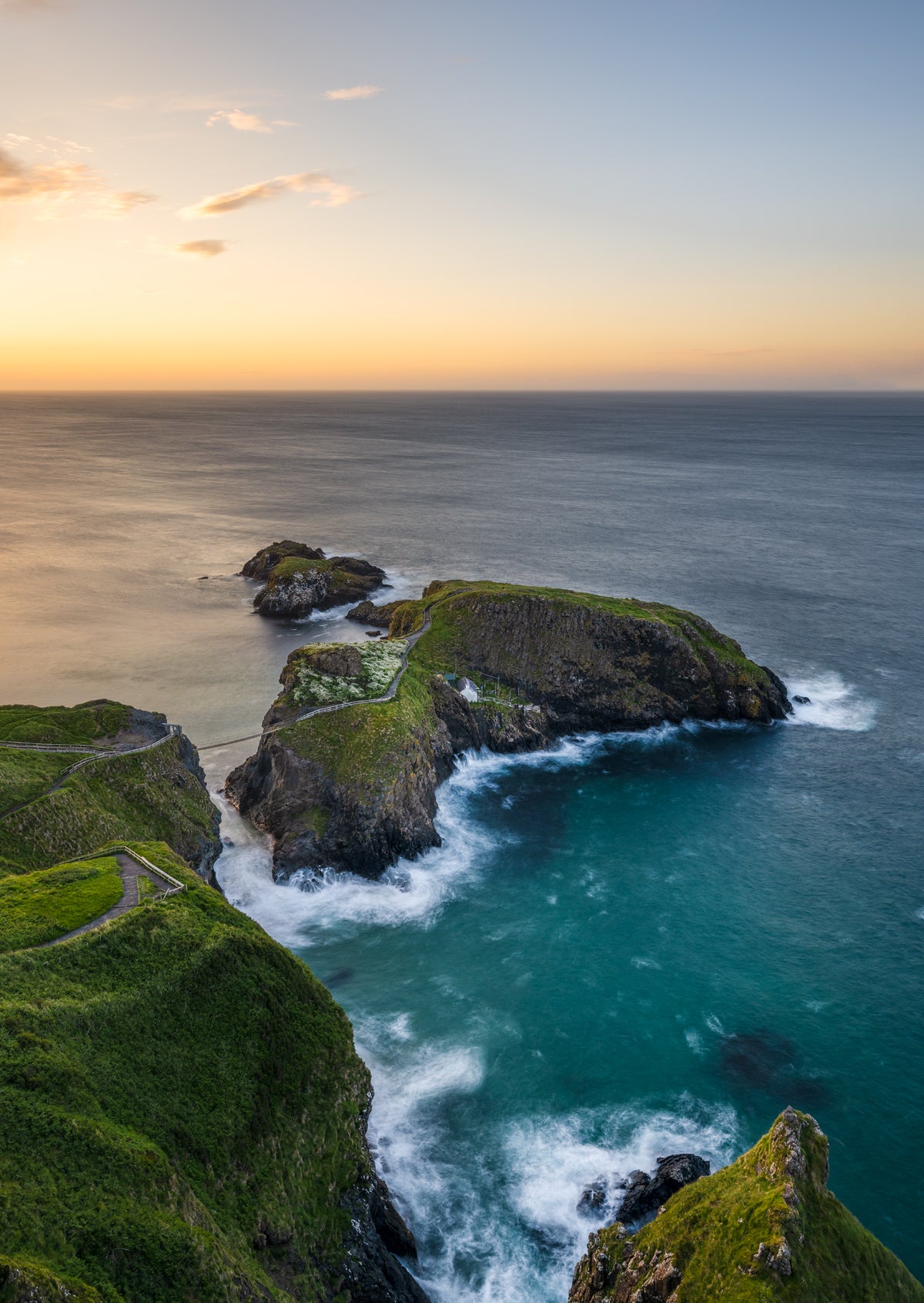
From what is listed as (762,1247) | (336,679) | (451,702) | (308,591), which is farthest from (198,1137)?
(308,591)

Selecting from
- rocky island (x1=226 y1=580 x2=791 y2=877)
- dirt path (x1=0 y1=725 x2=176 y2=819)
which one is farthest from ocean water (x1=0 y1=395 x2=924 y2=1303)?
dirt path (x1=0 y1=725 x2=176 y2=819)

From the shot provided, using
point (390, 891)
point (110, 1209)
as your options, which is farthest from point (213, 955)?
point (390, 891)

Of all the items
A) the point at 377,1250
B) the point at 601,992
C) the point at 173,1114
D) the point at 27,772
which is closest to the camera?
the point at 173,1114

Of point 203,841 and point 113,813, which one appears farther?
point 203,841

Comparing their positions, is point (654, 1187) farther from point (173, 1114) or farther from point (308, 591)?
point (308, 591)

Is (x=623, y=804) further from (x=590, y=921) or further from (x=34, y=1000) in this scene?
(x=34, y=1000)

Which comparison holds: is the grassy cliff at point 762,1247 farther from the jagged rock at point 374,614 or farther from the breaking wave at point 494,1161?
the jagged rock at point 374,614

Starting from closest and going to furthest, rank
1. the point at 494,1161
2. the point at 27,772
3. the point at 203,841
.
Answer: the point at 494,1161
the point at 27,772
the point at 203,841
